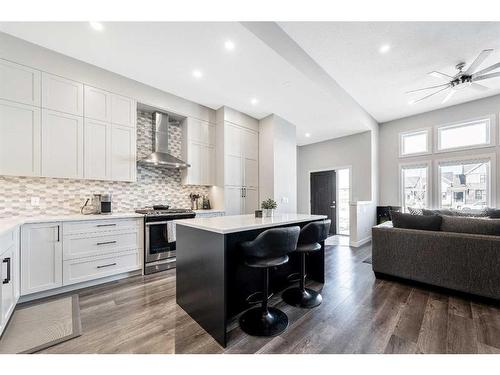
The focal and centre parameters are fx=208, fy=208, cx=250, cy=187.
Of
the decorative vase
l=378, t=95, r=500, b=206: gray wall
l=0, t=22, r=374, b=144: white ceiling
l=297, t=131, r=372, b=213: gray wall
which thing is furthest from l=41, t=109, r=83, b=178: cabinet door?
l=378, t=95, r=500, b=206: gray wall

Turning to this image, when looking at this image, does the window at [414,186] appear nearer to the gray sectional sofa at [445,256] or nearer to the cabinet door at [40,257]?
the gray sectional sofa at [445,256]

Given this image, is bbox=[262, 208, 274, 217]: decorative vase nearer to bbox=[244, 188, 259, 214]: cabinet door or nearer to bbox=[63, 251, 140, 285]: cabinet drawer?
bbox=[63, 251, 140, 285]: cabinet drawer

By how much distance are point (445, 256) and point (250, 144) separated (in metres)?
3.68

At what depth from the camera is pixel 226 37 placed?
234 centimetres

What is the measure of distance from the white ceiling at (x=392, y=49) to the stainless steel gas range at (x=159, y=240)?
3101 millimetres

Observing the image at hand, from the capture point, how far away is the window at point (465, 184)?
14.9 ft

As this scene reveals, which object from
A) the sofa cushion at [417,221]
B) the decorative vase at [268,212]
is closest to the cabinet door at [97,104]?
the decorative vase at [268,212]

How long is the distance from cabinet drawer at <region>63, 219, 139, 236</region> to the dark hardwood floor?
29.0 inches

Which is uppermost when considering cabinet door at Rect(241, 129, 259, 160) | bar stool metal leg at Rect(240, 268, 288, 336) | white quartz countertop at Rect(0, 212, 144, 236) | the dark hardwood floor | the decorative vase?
cabinet door at Rect(241, 129, 259, 160)

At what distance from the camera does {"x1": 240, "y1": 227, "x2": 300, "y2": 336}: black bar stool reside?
1.69m

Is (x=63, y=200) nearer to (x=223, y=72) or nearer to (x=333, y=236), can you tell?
(x=223, y=72)

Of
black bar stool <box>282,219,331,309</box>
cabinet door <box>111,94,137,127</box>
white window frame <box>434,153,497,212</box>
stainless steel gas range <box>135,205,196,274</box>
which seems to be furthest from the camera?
white window frame <box>434,153,497,212</box>

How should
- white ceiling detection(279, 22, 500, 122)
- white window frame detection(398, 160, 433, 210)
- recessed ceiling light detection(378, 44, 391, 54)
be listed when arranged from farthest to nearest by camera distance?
white window frame detection(398, 160, 433, 210) < recessed ceiling light detection(378, 44, 391, 54) < white ceiling detection(279, 22, 500, 122)
